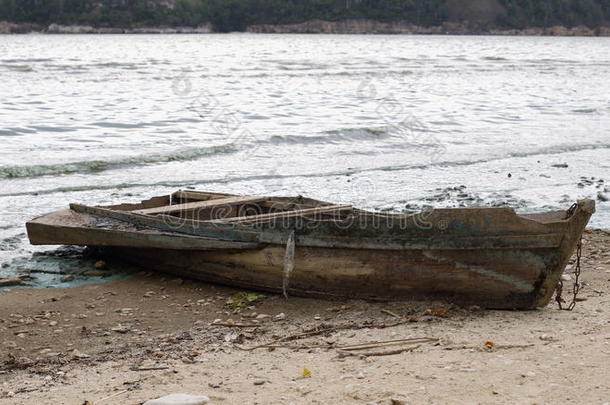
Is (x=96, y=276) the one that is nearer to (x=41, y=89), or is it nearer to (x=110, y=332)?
(x=110, y=332)

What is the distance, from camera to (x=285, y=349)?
20.1ft

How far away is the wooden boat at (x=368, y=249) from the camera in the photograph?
6.57 meters

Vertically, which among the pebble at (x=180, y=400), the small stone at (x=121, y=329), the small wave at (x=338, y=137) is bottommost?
the small wave at (x=338, y=137)

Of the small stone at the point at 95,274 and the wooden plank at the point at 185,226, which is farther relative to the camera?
the small stone at the point at 95,274

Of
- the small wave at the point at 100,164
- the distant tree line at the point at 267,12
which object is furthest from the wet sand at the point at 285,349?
the distant tree line at the point at 267,12

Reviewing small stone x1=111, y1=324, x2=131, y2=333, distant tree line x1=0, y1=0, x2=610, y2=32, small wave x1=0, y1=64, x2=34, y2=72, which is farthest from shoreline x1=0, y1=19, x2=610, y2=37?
small stone x1=111, y1=324, x2=131, y2=333

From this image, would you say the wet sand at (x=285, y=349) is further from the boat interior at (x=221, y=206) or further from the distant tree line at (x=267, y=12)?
the distant tree line at (x=267, y=12)

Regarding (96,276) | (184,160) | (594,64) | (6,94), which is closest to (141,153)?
(184,160)

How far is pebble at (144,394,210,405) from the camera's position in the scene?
4820 millimetres

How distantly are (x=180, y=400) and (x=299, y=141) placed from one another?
49.7 feet

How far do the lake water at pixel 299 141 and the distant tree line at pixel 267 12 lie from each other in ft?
248

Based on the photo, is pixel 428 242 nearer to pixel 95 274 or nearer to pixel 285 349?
pixel 285 349

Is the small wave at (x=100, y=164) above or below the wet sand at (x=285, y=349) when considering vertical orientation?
below

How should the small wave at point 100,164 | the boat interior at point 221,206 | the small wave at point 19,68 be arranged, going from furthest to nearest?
1. the small wave at point 19,68
2. the small wave at point 100,164
3. the boat interior at point 221,206
